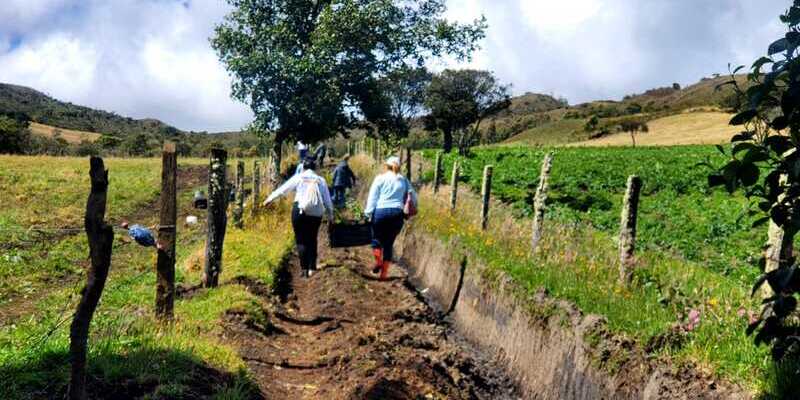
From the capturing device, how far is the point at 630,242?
7.53 m

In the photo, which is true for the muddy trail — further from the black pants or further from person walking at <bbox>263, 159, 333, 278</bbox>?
person walking at <bbox>263, 159, 333, 278</bbox>

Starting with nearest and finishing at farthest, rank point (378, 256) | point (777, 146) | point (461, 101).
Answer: point (777, 146) < point (378, 256) < point (461, 101)

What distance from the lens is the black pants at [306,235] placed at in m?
10.4

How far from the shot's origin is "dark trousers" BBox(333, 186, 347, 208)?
1936 cm

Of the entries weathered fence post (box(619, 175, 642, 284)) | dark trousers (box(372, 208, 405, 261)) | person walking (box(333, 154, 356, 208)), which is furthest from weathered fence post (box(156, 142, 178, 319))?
person walking (box(333, 154, 356, 208))

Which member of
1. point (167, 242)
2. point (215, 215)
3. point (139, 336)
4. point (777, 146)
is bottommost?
point (139, 336)

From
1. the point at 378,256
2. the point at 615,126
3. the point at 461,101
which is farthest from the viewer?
the point at 615,126

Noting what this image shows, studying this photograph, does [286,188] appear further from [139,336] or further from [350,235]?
[350,235]

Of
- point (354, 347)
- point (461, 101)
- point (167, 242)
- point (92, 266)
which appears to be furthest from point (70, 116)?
point (92, 266)

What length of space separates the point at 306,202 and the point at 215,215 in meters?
1.51

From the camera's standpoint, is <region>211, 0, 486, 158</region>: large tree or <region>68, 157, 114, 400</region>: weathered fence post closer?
<region>68, 157, 114, 400</region>: weathered fence post

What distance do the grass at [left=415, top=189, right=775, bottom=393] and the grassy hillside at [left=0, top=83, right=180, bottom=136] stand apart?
111 metres

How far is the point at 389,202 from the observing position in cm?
1047

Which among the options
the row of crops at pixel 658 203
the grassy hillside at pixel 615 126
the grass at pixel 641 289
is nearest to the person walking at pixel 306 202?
the grass at pixel 641 289
